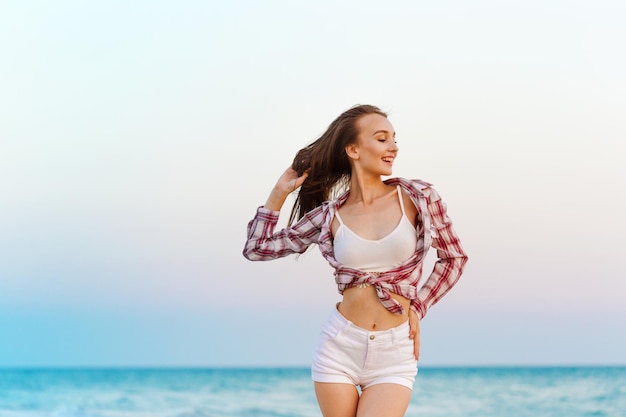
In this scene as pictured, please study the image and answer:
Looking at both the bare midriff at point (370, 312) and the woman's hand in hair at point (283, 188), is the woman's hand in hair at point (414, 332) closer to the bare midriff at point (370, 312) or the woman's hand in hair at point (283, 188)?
the bare midriff at point (370, 312)

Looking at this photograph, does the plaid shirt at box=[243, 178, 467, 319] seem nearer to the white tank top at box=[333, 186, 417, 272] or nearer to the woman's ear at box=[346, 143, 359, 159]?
the white tank top at box=[333, 186, 417, 272]

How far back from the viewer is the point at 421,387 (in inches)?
993

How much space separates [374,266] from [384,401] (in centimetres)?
65

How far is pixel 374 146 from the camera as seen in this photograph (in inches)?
183

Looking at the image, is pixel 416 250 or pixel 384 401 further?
pixel 416 250

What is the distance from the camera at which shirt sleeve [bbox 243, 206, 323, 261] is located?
496 cm

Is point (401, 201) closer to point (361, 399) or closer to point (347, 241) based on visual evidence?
point (347, 241)

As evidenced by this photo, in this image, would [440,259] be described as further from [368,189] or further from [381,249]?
[368,189]

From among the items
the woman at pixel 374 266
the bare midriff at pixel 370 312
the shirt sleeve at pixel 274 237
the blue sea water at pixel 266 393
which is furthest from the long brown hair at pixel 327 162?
the blue sea water at pixel 266 393

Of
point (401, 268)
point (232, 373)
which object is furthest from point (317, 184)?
point (232, 373)

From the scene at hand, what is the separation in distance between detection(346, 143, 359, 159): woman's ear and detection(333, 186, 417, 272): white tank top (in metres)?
0.43

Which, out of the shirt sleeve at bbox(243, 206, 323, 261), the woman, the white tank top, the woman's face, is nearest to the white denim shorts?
the woman

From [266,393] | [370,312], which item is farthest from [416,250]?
[266,393]

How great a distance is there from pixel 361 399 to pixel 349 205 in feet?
3.23
